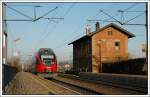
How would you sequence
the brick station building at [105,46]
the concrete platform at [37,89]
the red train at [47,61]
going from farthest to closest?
the brick station building at [105,46]
the red train at [47,61]
the concrete platform at [37,89]

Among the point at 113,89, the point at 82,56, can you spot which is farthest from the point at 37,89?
the point at 82,56

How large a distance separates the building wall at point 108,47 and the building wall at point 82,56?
1247 millimetres

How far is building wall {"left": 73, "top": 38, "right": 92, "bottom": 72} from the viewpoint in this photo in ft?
179

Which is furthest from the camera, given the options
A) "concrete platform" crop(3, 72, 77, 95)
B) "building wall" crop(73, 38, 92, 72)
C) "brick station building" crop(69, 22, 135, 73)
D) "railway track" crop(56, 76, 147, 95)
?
"building wall" crop(73, 38, 92, 72)

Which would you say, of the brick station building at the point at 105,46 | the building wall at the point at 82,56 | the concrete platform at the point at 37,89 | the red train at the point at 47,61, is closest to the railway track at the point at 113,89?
the concrete platform at the point at 37,89

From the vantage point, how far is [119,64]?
45312mm

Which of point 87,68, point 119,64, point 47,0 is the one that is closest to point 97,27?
point 87,68

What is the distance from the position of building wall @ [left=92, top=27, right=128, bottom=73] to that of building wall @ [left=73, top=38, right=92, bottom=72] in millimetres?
1247

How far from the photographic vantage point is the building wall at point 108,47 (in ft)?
173

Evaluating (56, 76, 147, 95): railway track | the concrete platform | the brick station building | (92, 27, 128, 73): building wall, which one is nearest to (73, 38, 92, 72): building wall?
the brick station building

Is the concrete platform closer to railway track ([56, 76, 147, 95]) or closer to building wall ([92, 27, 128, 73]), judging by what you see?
railway track ([56, 76, 147, 95])

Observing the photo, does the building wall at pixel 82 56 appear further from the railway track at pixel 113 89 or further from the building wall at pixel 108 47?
the railway track at pixel 113 89

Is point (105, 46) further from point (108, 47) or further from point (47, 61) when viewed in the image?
point (47, 61)

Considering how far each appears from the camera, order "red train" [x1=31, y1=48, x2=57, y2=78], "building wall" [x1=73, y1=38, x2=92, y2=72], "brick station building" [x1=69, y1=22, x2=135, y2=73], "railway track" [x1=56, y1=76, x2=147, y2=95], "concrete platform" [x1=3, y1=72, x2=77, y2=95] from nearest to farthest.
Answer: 1. "concrete platform" [x1=3, y1=72, x2=77, y2=95]
2. "railway track" [x1=56, y1=76, x2=147, y2=95]
3. "red train" [x1=31, y1=48, x2=57, y2=78]
4. "brick station building" [x1=69, y1=22, x2=135, y2=73]
5. "building wall" [x1=73, y1=38, x2=92, y2=72]
